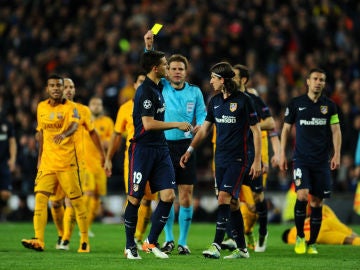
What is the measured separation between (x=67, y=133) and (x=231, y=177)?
Result: 263cm

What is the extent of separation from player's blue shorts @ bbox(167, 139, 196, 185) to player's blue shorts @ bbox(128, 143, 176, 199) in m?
1.55

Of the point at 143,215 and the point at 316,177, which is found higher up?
the point at 316,177

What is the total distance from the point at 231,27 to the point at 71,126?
41.5 ft

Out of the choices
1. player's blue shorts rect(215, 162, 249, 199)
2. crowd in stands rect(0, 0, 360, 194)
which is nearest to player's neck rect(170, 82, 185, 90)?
player's blue shorts rect(215, 162, 249, 199)

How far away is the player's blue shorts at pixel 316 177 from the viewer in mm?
13398

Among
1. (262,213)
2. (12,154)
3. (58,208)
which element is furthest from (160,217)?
(12,154)

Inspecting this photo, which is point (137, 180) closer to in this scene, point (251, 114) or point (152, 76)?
point (152, 76)

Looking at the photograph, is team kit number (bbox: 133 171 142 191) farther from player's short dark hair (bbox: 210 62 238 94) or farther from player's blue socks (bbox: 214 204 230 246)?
player's short dark hair (bbox: 210 62 238 94)

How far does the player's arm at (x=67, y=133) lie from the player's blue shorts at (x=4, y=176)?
4.52 meters

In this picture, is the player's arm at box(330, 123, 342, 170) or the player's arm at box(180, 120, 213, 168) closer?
the player's arm at box(180, 120, 213, 168)

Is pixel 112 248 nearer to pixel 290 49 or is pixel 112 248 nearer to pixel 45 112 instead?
pixel 45 112

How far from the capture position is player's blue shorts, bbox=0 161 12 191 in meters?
17.5

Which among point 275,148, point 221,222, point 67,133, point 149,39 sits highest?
point 149,39

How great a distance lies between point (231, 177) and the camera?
39.0ft
